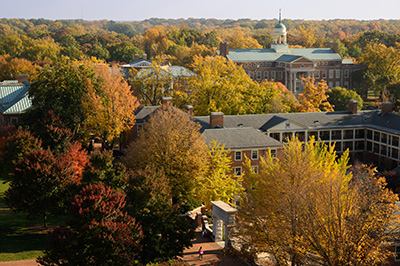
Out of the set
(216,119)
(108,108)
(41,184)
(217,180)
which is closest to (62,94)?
(108,108)

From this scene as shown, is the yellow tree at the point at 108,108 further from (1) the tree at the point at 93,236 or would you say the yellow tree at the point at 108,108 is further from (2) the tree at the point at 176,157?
(1) the tree at the point at 93,236

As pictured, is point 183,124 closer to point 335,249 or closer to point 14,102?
point 335,249

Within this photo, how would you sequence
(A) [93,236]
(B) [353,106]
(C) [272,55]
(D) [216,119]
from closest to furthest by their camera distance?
(A) [93,236] → (D) [216,119] → (B) [353,106] → (C) [272,55]

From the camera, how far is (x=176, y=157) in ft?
179

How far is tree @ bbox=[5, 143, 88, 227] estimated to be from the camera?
45562 mm

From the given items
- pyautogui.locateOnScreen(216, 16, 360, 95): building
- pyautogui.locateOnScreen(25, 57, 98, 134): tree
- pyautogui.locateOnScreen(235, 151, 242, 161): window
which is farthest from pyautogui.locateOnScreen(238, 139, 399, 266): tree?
pyautogui.locateOnScreen(216, 16, 360, 95): building

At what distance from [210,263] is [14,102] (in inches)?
2087

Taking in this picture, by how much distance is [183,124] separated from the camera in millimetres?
57438

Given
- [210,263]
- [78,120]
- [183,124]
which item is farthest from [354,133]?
[210,263]

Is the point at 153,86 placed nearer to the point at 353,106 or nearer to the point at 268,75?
the point at 353,106

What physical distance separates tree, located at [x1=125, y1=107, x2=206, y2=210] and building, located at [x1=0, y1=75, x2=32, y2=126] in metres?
30.7

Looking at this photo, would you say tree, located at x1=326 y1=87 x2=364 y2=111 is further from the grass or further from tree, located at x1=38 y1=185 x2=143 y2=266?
tree, located at x1=38 y1=185 x2=143 y2=266

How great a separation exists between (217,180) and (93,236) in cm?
2151

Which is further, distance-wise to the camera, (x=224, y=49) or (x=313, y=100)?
(x=224, y=49)
